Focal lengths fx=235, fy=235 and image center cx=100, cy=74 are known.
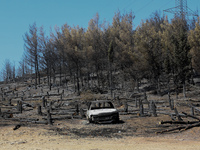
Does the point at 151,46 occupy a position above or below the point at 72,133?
above

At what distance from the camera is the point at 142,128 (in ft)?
44.3

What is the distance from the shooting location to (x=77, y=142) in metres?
10.0

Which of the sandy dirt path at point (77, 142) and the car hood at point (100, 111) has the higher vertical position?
the car hood at point (100, 111)

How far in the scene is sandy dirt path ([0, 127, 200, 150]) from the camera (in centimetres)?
864

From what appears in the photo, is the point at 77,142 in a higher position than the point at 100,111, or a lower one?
lower

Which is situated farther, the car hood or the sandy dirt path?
the car hood

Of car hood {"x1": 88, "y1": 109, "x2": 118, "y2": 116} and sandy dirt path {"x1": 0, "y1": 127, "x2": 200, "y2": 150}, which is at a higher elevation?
car hood {"x1": 88, "y1": 109, "x2": 118, "y2": 116}

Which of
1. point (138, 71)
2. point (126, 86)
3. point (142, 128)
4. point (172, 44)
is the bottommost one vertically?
point (142, 128)

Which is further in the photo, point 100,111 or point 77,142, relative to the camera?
point 100,111

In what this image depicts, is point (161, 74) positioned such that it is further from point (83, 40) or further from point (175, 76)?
point (83, 40)

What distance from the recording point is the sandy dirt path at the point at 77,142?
28.3 ft

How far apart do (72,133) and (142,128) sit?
159 inches

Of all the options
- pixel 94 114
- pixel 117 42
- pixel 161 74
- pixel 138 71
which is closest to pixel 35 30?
pixel 117 42

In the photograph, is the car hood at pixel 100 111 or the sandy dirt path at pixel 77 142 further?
the car hood at pixel 100 111
